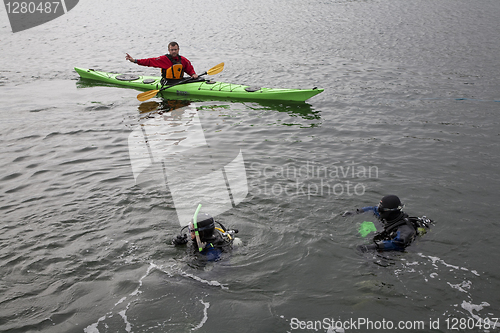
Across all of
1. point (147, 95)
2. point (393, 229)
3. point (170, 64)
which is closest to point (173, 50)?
point (170, 64)

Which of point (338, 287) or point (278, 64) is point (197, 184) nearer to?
point (338, 287)

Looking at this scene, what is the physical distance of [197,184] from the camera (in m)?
7.74

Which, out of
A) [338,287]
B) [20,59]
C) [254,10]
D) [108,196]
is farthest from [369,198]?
[254,10]

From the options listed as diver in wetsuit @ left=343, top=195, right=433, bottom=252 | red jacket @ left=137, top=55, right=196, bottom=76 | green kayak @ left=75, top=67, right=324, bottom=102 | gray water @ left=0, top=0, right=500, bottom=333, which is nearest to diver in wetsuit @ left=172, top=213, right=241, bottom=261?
gray water @ left=0, top=0, right=500, bottom=333

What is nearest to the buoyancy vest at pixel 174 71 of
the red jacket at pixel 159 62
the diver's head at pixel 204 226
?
the red jacket at pixel 159 62

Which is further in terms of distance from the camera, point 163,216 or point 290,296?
point 163,216

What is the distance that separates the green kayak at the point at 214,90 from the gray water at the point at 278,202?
37 centimetres

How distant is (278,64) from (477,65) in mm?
7869

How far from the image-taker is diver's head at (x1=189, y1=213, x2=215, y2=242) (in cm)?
496

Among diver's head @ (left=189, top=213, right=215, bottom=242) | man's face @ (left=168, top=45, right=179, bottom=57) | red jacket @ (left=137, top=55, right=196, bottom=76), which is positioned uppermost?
man's face @ (left=168, top=45, right=179, bottom=57)

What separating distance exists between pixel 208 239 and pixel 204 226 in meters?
0.24

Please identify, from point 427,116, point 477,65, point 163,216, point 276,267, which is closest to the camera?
point 276,267

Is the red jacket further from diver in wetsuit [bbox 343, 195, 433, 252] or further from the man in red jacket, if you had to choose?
diver in wetsuit [bbox 343, 195, 433, 252]

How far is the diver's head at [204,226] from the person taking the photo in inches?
195
